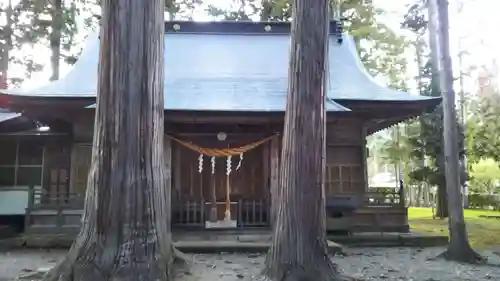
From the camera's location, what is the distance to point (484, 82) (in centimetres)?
2597

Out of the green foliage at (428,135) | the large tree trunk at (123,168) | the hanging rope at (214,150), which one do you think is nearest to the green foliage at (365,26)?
the green foliage at (428,135)

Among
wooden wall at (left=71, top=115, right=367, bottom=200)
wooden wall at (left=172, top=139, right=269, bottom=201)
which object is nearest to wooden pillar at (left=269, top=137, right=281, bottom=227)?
wooden wall at (left=71, top=115, right=367, bottom=200)

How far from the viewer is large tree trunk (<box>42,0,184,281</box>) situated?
4.73 m

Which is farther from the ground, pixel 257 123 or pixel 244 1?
pixel 244 1

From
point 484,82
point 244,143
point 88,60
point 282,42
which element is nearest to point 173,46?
point 88,60

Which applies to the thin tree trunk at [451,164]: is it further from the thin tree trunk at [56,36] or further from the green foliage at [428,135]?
the thin tree trunk at [56,36]

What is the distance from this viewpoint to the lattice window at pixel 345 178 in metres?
10.0

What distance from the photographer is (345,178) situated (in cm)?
1014

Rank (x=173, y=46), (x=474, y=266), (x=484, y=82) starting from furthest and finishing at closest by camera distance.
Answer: (x=484, y=82), (x=173, y=46), (x=474, y=266)

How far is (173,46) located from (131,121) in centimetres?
857

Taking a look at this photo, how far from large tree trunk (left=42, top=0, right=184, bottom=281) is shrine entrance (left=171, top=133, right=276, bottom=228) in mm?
4385

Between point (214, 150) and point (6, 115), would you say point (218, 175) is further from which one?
point (6, 115)

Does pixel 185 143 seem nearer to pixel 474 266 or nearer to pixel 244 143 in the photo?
pixel 244 143

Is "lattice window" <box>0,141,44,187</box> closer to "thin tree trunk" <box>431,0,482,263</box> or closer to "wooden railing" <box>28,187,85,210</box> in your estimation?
"wooden railing" <box>28,187,85,210</box>
